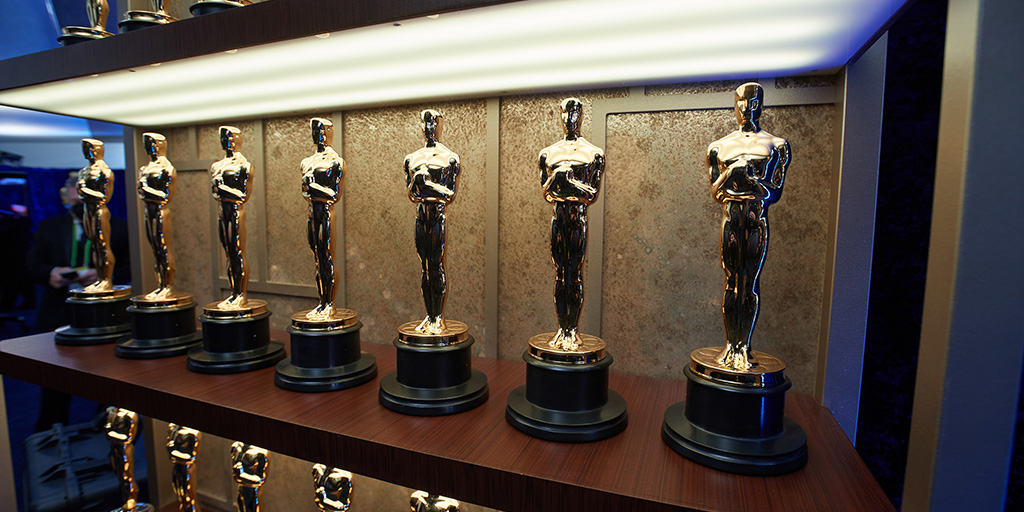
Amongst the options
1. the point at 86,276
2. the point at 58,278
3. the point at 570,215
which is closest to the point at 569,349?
the point at 570,215

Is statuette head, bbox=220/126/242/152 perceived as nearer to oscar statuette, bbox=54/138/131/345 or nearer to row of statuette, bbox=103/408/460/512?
oscar statuette, bbox=54/138/131/345

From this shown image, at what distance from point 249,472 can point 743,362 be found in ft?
3.14

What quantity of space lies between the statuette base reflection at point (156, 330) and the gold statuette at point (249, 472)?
0.25m

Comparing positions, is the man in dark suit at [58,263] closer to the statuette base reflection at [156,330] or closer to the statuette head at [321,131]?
the statuette base reflection at [156,330]

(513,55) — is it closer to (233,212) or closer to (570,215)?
(570,215)

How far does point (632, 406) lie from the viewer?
0.67 metres

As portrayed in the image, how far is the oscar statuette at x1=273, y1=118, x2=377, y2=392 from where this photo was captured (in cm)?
73

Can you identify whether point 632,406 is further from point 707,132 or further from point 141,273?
point 141,273

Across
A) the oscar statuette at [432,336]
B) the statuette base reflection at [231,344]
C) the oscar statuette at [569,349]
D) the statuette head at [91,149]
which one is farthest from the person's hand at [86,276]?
the oscar statuette at [569,349]

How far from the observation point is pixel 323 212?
0.76 metres

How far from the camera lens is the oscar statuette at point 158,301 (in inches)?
35.2

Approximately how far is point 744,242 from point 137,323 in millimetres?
1115

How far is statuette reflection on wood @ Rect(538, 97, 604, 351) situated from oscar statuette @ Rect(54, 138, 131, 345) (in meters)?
1.01

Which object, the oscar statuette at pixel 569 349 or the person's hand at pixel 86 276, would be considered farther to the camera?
the person's hand at pixel 86 276
